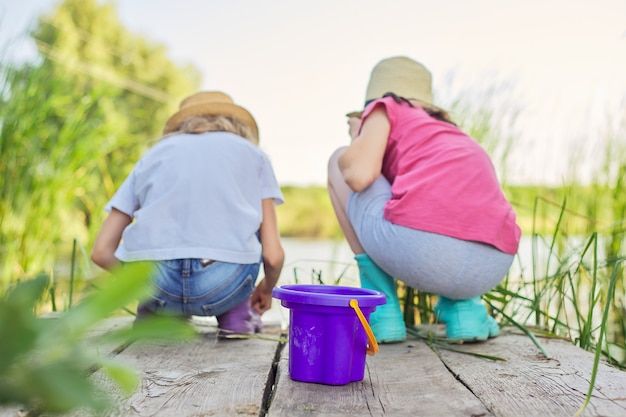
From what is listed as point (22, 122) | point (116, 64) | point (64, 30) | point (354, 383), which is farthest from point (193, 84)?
point (354, 383)

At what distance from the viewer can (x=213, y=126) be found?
2133mm

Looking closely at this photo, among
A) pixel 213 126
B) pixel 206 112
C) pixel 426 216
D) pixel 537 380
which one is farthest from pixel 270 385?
pixel 206 112

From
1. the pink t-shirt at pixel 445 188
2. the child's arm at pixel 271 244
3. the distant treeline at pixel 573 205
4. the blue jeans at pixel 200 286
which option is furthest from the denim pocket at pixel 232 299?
the distant treeline at pixel 573 205

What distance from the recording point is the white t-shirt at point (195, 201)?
189 cm

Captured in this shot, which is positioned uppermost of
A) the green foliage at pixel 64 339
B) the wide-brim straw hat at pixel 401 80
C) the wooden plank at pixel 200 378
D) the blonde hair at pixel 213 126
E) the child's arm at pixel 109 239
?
the wide-brim straw hat at pixel 401 80

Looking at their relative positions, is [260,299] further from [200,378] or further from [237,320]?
[200,378]

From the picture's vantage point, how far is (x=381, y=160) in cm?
191

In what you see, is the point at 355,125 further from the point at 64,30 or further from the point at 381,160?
the point at 64,30

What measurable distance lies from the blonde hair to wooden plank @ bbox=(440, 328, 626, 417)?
1.00 meters

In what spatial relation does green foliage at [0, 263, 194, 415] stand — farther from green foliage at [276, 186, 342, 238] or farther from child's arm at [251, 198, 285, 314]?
green foliage at [276, 186, 342, 238]

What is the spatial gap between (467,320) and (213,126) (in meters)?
1.01

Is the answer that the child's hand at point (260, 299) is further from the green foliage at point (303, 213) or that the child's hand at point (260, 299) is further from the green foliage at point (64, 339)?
the green foliage at point (303, 213)

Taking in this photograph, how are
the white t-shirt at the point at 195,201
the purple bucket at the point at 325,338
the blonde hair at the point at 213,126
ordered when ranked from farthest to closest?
the blonde hair at the point at 213,126
the white t-shirt at the point at 195,201
the purple bucket at the point at 325,338

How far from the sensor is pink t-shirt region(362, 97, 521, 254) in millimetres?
1793
